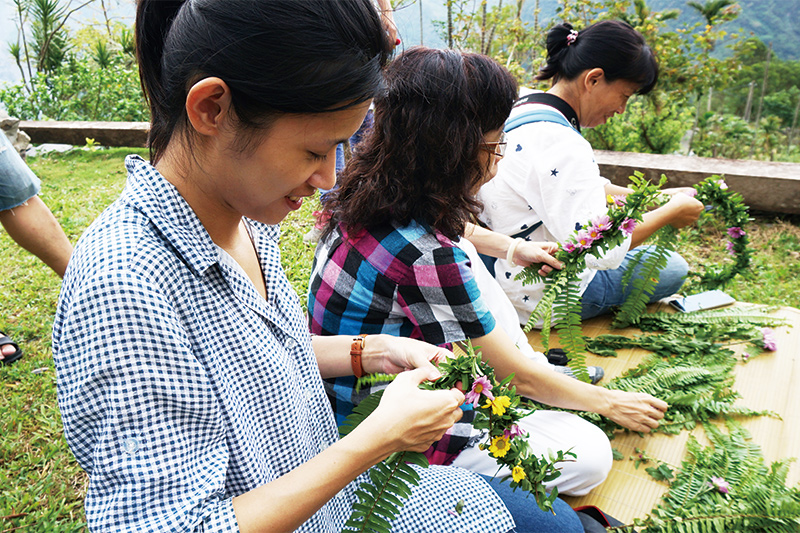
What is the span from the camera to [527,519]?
1440 millimetres

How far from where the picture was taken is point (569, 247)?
7.16 feet

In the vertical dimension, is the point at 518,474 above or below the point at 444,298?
below

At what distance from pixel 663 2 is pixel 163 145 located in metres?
47.0

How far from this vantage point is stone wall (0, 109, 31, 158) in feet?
19.0

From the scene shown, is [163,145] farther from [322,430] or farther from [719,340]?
[719,340]

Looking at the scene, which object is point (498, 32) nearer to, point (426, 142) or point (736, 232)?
point (736, 232)

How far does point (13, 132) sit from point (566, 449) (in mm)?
→ 6595

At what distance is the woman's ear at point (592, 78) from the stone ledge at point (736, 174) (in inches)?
78.2

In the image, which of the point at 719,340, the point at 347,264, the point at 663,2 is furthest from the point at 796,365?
the point at 663,2

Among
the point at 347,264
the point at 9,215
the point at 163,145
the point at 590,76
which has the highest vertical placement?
the point at 163,145

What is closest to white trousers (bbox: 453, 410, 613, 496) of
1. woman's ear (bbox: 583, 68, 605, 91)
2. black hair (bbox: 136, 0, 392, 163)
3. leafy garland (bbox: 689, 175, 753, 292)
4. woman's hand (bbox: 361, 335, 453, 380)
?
woman's hand (bbox: 361, 335, 453, 380)

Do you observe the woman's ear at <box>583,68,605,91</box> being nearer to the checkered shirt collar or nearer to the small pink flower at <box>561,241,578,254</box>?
the small pink flower at <box>561,241,578,254</box>

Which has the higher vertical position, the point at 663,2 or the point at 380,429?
the point at 380,429

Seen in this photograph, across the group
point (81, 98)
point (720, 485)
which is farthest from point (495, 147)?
point (81, 98)
